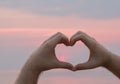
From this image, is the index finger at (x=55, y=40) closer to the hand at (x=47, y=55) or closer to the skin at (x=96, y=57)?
the hand at (x=47, y=55)

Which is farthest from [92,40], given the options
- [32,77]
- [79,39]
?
[32,77]

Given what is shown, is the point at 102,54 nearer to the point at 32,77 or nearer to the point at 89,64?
the point at 89,64

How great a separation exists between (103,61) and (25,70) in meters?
2.09

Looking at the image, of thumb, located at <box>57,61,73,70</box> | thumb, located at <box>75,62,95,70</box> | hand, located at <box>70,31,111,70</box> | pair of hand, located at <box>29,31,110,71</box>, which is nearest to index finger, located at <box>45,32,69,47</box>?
pair of hand, located at <box>29,31,110,71</box>

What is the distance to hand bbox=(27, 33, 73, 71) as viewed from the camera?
20.5m

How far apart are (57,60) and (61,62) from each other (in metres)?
0.13

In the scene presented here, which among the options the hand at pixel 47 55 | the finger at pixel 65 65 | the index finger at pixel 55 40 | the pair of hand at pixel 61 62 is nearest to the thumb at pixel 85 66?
the pair of hand at pixel 61 62

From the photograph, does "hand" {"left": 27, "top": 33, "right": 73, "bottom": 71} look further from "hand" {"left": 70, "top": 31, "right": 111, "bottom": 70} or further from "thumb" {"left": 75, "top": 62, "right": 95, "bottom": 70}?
"thumb" {"left": 75, "top": 62, "right": 95, "bottom": 70}

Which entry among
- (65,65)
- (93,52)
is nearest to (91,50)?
(93,52)

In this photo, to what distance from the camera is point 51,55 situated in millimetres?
20734

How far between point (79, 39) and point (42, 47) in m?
0.99

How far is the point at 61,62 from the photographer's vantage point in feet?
68.5

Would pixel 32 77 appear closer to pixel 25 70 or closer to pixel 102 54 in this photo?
pixel 25 70

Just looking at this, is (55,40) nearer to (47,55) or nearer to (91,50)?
(47,55)
